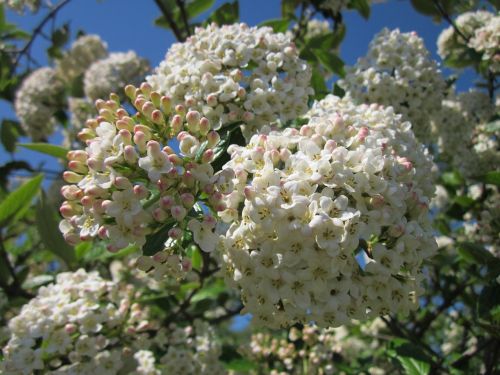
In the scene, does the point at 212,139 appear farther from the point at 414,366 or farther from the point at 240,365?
the point at 240,365

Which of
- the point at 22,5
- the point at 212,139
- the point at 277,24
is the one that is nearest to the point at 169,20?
the point at 277,24

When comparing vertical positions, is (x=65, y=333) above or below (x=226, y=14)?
below

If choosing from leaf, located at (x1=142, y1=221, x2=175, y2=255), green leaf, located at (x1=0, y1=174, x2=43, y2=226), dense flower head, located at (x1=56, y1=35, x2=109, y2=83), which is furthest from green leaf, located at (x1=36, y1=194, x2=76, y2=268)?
dense flower head, located at (x1=56, y1=35, x2=109, y2=83)

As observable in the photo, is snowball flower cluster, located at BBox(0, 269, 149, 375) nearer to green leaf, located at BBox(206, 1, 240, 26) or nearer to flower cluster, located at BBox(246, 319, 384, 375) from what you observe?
flower cluster, located at BBox(246, 319, 384, 375)

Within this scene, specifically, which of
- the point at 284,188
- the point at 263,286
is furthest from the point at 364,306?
the point at 284,188

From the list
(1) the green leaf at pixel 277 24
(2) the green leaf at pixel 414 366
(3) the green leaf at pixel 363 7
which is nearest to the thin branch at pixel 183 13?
(1) the green leaf at pixel 277 24

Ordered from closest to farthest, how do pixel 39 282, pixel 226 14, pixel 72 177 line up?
pixel 72 177 → pixel 39 282 → pixel 226 14
